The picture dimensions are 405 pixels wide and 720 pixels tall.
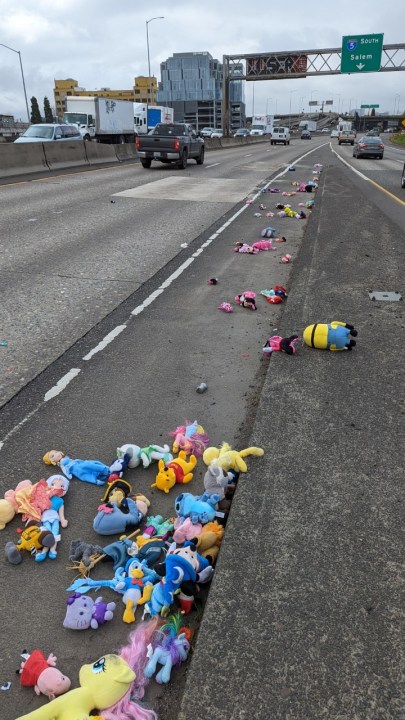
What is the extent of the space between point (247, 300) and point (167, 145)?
19671 mm

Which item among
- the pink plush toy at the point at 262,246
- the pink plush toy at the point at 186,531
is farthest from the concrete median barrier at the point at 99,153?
the pink plush toy at the point at 186,531

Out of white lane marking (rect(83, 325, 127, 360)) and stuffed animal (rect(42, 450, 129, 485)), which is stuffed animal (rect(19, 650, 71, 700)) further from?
white lane marking (rect(83, 325, 127, 360))

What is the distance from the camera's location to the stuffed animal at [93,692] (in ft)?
6.62

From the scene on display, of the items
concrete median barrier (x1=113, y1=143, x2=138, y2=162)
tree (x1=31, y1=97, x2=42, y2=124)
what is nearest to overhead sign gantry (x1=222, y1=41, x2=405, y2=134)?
concrete median barrier (x1=113, y1=143, x2=138, y2=162)

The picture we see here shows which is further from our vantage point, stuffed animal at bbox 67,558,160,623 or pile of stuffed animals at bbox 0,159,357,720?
stuffed animal at bbox 67,558,160,623

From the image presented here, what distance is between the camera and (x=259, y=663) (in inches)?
82.4

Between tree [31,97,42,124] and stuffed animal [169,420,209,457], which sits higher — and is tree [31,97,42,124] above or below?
above

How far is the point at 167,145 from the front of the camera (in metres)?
24.3

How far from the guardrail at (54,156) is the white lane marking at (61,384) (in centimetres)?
1865

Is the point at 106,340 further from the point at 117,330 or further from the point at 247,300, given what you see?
the point at 247,300

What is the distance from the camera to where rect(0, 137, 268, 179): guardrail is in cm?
2152

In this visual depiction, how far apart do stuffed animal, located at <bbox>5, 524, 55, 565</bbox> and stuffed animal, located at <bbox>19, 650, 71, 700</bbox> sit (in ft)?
Result: 2.08

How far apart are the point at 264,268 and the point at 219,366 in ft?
13.4

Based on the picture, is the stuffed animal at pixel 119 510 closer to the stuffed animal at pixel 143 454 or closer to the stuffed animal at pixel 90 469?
the stuffed animal at pixel 90 469
